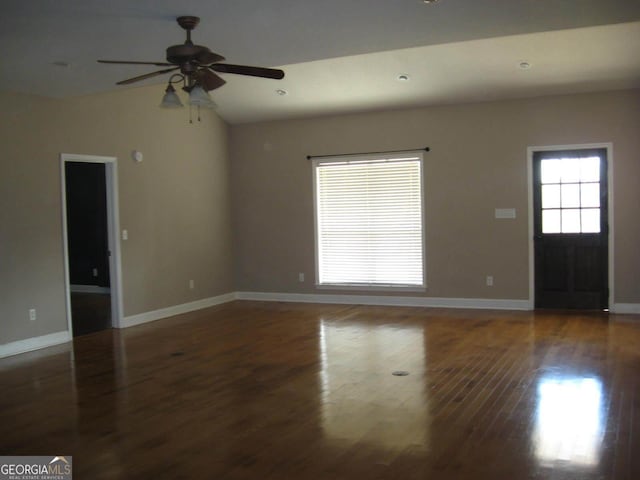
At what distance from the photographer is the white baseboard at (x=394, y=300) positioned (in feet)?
27.1

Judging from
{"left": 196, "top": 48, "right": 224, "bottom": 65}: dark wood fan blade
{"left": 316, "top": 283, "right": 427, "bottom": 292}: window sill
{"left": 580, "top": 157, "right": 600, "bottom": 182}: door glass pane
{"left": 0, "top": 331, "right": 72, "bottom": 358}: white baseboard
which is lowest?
{"left": 0, "top": 331, "right": 72, "bottom": 358}: white baseboard

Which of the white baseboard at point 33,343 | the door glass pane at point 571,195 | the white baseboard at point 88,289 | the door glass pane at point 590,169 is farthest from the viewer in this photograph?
the white baseboard at point 88,289

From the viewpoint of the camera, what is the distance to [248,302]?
957cm

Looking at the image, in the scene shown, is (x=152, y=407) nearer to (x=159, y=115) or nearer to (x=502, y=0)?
(x=502, y=0)

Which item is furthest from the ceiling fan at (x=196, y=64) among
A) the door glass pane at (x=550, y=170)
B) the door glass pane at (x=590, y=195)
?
the door glass pane at (x=590, y=195)

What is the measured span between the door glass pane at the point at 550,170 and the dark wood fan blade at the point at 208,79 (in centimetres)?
496

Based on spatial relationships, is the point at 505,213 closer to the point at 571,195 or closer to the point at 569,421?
the point at 571,195

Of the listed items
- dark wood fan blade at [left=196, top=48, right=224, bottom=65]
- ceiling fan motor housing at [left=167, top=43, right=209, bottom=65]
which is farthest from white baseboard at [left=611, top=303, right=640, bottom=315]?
ceiling fan motor housing at [left=167, top=43, right=209, bottom=65]

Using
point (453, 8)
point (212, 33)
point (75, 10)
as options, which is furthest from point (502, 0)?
point (75, 10)

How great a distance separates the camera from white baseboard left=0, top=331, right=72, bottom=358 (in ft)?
20.7

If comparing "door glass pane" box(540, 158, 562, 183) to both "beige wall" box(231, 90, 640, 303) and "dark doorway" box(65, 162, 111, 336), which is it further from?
"dark doorway" box(65, 162, 111, 336)

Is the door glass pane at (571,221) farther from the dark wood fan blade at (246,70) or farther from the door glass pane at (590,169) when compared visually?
the dark wood fan blade at (246,70)

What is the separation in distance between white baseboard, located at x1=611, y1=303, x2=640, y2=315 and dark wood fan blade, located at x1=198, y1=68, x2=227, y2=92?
5767 millimetres

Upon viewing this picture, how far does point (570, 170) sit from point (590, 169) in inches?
9.2
